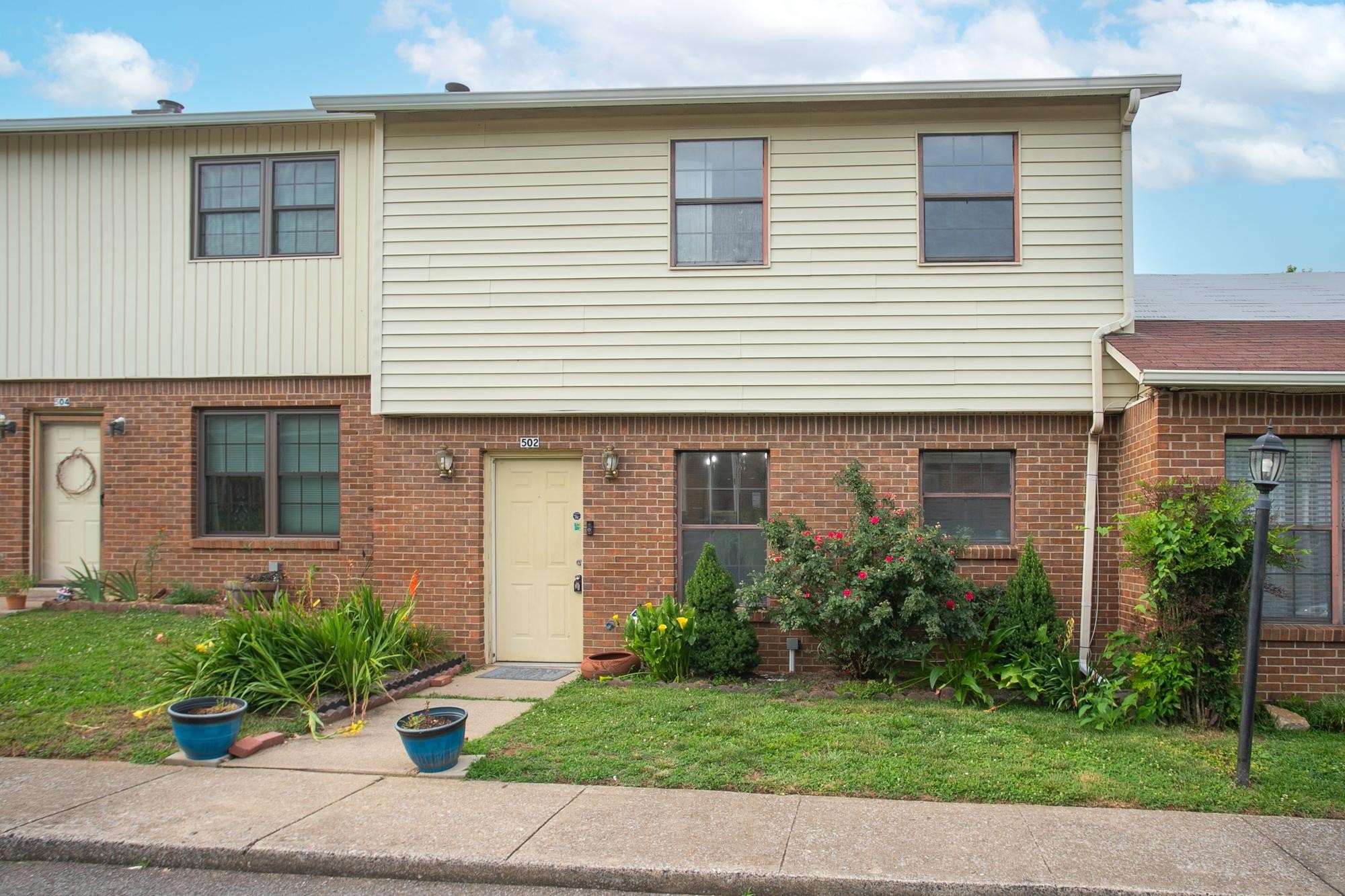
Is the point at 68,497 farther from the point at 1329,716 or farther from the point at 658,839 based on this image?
the point at 1329,716

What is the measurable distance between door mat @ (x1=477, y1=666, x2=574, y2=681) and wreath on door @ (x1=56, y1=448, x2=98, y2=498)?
5.69 meters

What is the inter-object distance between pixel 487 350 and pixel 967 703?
5.39 m

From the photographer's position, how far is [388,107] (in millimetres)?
9891

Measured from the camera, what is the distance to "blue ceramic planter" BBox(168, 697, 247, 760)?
6777mm

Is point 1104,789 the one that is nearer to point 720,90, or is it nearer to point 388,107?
point 720,90

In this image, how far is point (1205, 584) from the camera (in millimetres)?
7738

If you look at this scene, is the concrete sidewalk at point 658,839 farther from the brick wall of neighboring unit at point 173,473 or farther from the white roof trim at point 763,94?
the white roof trim at point 763,94

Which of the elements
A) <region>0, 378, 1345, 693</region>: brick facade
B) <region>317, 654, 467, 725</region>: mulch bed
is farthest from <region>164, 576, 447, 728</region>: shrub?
<region>0, 378, 1345, 693</region>: brick facade

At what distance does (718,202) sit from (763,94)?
42.0 inches

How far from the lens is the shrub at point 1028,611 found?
8.71m

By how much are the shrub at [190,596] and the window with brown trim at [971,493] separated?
25.4ft

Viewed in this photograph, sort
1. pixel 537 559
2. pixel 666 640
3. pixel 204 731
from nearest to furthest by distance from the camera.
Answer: pixel 204 731
pixel 666 640
pixel 537 559

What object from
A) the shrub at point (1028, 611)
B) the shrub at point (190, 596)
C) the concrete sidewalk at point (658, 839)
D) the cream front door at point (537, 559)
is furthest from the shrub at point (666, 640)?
the shrub at point (190, 596)

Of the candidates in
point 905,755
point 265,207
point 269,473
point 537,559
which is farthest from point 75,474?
point 905,755
